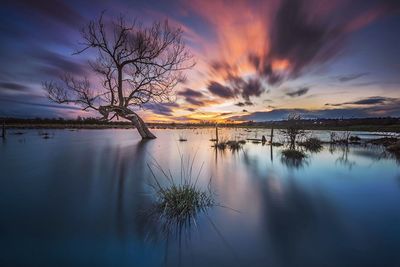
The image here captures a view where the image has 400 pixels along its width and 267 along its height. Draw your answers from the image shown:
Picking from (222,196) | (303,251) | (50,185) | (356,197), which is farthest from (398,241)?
(50,185)

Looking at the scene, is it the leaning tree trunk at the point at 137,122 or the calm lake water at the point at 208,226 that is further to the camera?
the leaning tree trunk at the point at 137,122

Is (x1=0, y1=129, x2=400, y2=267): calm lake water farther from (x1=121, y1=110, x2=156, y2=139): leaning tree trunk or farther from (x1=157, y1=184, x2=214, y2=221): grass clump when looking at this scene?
(x1=121, y1=110, x2=156, y2=139): leaning tree trunk

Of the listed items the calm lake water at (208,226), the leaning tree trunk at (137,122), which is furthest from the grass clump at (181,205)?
the leaning tree trunk at (137,122)

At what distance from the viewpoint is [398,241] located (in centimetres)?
348

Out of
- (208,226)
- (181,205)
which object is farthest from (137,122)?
(208,226)

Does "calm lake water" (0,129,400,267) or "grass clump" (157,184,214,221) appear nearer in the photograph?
"calm lake water" (0,129,400,267)

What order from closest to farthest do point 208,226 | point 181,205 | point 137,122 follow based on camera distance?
point 208,226 → point 181,205 → point 137,122

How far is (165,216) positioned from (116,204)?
1384mm

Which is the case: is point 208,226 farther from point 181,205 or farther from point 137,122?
point 137,122

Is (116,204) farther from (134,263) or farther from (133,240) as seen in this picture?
(134,263)

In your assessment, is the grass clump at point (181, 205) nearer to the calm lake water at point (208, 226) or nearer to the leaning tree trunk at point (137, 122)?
the calm lake water at point (208, 226)

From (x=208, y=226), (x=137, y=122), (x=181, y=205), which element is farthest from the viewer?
(x=137, y=122)

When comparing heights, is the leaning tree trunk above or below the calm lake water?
above

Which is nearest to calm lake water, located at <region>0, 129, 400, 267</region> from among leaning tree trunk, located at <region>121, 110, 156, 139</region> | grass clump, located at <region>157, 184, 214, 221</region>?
grass clump, located at <region>157, 184, 214, 221</region>
